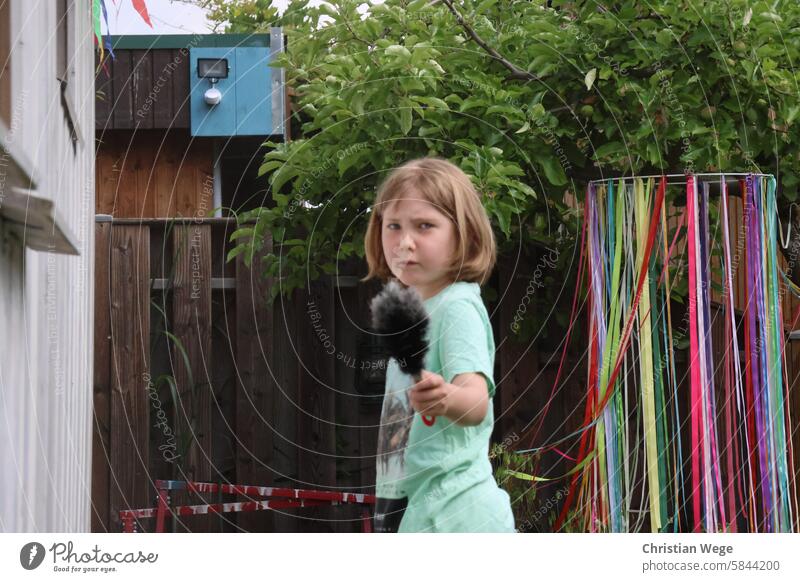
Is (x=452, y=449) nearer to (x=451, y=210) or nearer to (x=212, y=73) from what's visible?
(x=451, y=210)

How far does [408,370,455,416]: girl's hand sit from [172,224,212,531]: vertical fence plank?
1.74 feet

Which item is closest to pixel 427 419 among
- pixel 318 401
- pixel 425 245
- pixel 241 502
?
pixel 425 245

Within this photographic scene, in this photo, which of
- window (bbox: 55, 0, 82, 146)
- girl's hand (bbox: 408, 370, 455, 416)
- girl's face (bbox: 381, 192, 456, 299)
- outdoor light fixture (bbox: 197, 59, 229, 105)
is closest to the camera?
girl's hand (bbox: 408, 370, 455, 416)

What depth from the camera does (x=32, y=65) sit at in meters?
1.39

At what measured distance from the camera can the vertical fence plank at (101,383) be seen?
1.65 metres

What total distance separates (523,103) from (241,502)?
79cm

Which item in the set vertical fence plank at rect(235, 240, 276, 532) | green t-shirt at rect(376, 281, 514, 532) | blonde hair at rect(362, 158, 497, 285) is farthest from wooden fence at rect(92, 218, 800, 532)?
green t-shirt at rect(376, 281, 514, 532)

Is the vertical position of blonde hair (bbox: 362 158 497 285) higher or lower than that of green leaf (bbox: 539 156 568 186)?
lower

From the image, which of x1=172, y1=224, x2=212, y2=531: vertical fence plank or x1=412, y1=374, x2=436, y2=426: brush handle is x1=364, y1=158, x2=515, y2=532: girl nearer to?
x1=412, y1=374, x2=436, y2=426: brush handle

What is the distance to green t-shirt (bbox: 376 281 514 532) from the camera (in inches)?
49.8

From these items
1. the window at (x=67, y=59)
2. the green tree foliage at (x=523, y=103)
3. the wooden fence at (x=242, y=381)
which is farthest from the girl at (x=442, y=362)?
the window at (x=67, y=59)

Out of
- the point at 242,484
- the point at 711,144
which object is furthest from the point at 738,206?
the point at 242,484

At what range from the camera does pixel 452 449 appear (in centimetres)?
128

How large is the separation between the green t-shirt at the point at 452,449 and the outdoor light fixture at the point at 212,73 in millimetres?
548
